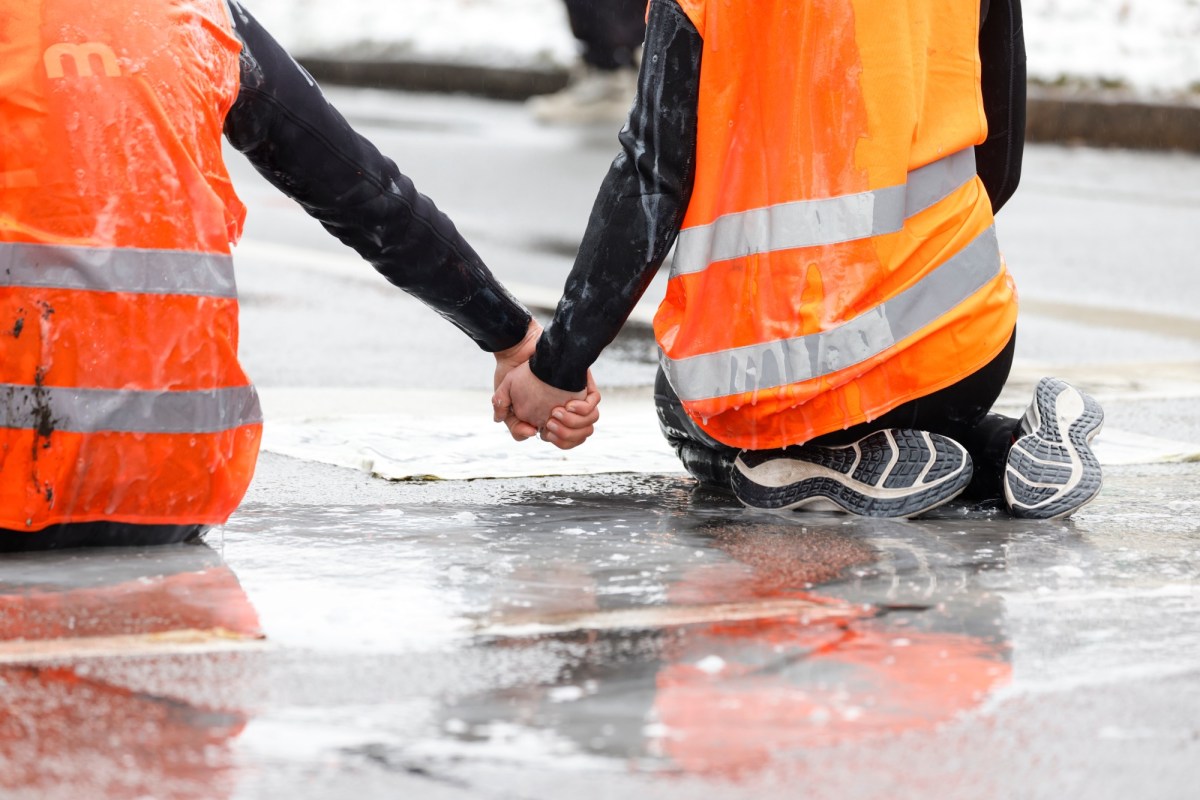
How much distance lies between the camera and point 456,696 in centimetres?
221

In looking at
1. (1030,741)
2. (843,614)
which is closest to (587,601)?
(843,614)

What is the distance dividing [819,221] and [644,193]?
0.27 m

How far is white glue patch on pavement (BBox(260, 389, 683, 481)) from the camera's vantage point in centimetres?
370

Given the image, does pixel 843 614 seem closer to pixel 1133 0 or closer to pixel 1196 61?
pixel 1196 61

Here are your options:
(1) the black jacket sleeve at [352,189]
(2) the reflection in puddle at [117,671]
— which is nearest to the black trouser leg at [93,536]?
(2) the reflection in puddle at [117,671]

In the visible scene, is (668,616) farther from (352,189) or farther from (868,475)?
(352,189)

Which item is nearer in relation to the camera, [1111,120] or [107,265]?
[107,265]

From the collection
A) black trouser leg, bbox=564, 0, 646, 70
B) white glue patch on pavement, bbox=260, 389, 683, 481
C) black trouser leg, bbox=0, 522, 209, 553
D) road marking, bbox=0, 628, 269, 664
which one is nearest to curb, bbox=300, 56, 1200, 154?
black trouser leg, bbox=564, 0, 646, 70

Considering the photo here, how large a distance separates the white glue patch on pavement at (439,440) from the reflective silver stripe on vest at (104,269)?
2.82 feet

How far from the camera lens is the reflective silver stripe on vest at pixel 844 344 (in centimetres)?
311

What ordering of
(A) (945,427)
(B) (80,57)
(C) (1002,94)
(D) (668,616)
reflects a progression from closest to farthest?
(D) (668,616)
(B) (80,57)
(A) (945,427)
(C) (1002,94)

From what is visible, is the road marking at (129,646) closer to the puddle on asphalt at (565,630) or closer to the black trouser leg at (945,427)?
the puddle on asphalt at (565,630)

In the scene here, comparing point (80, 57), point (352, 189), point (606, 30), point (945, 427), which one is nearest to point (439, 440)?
point (352, 189)

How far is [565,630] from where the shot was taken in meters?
2.48
